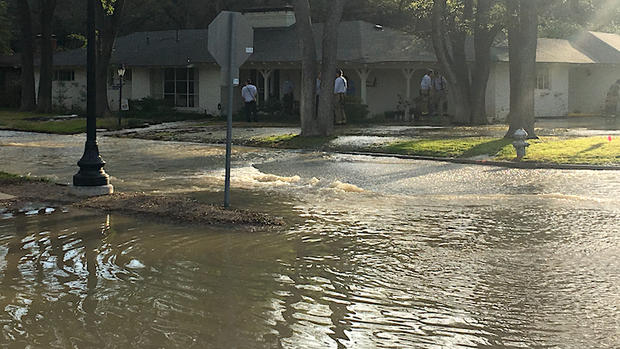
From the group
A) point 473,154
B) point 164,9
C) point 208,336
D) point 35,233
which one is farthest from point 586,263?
point 164,9

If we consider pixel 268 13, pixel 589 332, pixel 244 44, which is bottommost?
pixel 589 332

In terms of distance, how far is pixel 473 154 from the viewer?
2058cm

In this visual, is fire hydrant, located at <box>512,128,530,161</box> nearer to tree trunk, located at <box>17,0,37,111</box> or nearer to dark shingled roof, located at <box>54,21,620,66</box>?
dark shingled roof, located at <box>54,21,620,66</box>

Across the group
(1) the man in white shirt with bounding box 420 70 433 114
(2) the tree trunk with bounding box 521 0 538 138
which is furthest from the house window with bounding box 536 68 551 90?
(2) the tree trunk with bounding box 521 0 538 138

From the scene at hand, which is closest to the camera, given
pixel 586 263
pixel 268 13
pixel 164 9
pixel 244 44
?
pixel 586 263

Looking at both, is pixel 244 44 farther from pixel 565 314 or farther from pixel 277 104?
pixel 277 104

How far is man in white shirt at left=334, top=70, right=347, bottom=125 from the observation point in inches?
1203

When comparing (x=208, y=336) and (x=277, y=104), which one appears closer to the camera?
(x=208, y=336)

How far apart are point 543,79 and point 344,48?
1022 centimetres

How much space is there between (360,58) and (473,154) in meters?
15.8

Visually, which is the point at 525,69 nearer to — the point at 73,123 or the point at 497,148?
the point at 497,148

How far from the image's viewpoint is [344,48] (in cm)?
3762

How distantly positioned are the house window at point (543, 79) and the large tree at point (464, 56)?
7570 mm

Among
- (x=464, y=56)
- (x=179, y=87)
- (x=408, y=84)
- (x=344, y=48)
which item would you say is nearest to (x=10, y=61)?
(x=179, y=87)
